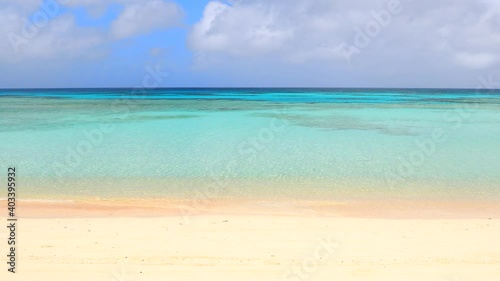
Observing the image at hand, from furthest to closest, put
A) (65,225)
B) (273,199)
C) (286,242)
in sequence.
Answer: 1. (273,199)
2. (65,225)
3. (286,242)

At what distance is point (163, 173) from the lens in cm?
1159

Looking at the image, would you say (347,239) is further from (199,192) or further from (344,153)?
(344,153)

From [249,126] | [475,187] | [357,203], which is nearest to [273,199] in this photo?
[357,203]

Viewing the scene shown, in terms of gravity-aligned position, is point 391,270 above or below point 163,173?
below

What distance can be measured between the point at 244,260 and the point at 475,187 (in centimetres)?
698
